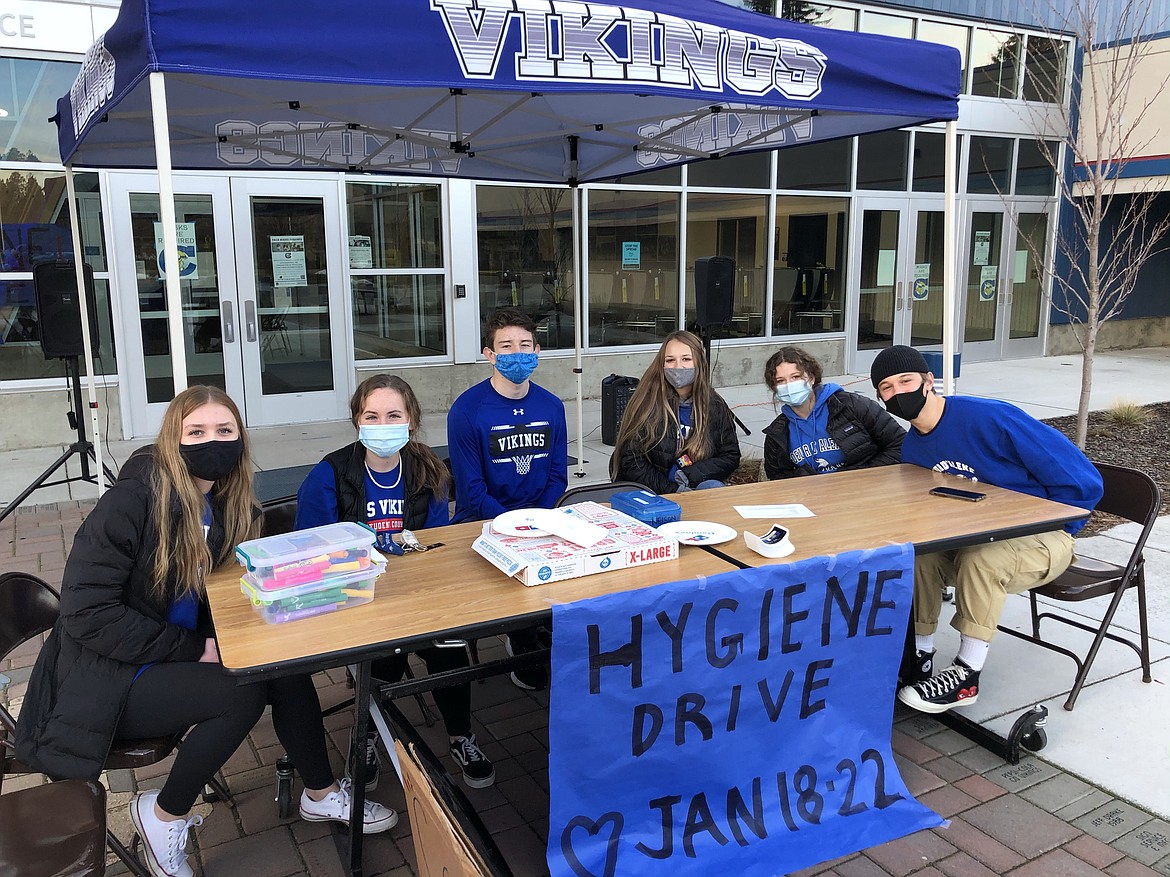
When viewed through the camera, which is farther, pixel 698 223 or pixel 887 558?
pixel 698 223

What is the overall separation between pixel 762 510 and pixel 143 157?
15.2 ft

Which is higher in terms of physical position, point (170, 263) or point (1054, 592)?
point (170, 263)

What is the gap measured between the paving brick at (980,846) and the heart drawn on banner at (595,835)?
3.53 feet

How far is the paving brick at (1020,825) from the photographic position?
273cm

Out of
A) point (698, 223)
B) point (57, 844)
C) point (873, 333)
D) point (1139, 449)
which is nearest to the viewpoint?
point (57, 844)

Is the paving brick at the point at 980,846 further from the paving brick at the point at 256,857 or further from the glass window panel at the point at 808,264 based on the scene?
the glass window panel at the point at 808,264

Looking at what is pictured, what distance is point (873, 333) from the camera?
12711mm

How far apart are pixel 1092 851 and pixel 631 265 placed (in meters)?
8.85

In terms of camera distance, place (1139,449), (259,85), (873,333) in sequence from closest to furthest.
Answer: (259,85) < (1139,449) < (873,333)

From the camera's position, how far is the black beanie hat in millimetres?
3529

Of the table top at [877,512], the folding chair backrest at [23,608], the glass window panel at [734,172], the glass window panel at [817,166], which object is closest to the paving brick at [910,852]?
the table top at [877,512]

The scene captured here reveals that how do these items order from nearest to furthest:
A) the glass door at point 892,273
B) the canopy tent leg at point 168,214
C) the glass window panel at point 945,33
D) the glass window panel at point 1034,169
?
the canopy tent leg at point 168,214 → the glass window panel at point 945,33 → the glass door at point 892,273 → the glass window panel at point 1034,169

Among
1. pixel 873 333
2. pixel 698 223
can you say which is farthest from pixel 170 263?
pixel 873 333

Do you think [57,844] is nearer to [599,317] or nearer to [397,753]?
[397,753]
